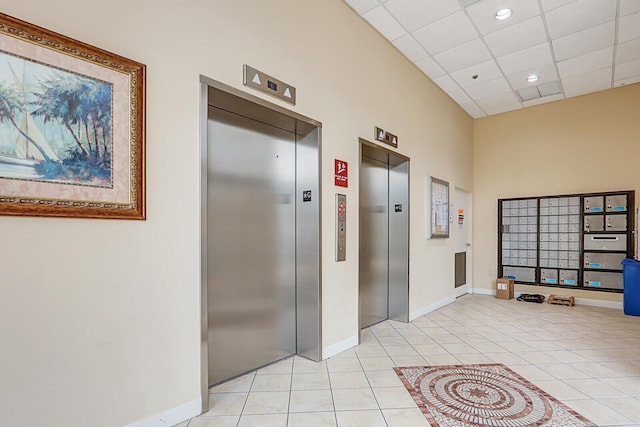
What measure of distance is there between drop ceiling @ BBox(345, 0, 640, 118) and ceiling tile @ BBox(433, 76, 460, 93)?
0.05 feet

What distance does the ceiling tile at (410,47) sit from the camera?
165 inches

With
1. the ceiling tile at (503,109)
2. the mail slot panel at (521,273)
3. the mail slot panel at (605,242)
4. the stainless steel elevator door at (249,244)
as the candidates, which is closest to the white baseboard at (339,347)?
the stainless steel elevator door at (249,244)

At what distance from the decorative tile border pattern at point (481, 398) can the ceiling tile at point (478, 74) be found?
159 inches

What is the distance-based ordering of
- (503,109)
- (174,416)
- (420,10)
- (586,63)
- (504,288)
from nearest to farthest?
(174,416) → (420,10) → (586,63) → (504,288) → (503,109)

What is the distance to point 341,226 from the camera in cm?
340

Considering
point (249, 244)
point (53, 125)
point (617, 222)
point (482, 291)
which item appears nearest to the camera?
point (53, 125)

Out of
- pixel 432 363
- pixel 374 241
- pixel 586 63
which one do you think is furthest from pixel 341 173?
pixel 586 63

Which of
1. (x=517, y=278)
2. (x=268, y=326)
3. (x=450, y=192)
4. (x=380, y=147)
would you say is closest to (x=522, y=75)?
(x=450, y=192)

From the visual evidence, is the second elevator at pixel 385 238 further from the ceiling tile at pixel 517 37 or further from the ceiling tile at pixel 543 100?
the ceiling tile at pixel 543 100

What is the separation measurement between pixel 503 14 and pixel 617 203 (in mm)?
3950

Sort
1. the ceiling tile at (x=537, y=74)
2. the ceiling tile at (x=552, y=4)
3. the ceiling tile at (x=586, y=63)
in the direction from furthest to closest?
the ceiling tile at (x=537, y=74) → the ceiling tile at (x=586, y=63) → the ceiling tile at (x=552, y=4)

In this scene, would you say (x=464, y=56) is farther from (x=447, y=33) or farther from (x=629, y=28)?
(x=629, y=28)

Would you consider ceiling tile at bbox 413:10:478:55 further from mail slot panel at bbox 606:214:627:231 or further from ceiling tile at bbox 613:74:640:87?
mail slot panel at bbox 606:214:627:231

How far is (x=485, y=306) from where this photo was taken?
564 centimetres
